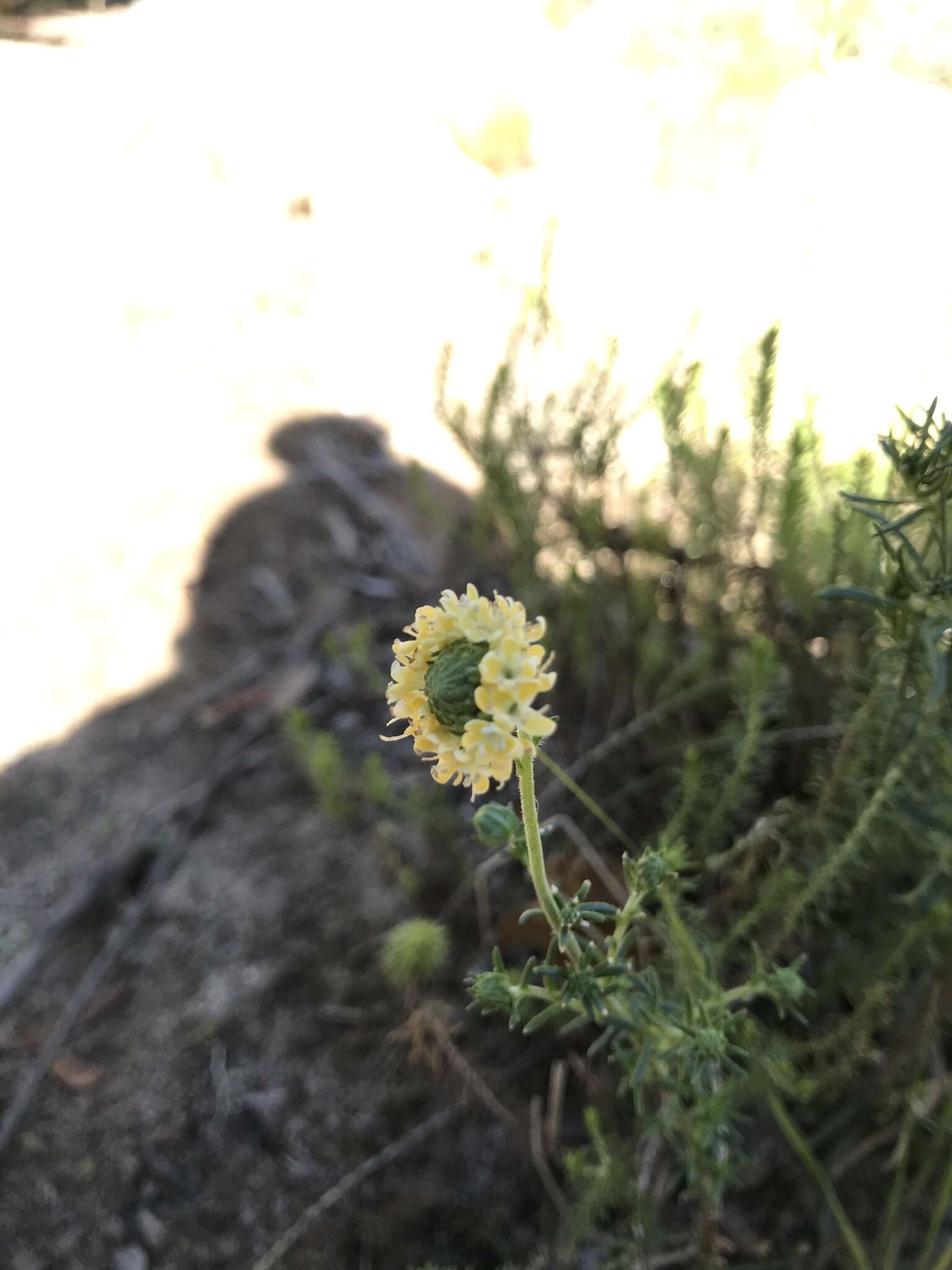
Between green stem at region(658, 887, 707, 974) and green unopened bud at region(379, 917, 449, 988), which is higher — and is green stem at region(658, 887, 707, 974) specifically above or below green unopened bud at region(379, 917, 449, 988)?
below

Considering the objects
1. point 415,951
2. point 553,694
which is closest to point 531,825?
point 415,951

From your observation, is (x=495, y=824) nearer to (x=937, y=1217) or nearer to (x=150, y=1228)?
(x=937, y=1217)

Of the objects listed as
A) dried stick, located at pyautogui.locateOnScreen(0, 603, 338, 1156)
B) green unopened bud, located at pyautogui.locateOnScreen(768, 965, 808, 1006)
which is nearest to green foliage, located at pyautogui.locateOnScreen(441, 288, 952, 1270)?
green unopened bud, located at pyautogui.locateOnScreen(768, 965, 808, 1006)

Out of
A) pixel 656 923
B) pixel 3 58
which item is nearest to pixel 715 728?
pixel 656 923

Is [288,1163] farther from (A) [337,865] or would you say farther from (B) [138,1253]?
(A) [337,865]

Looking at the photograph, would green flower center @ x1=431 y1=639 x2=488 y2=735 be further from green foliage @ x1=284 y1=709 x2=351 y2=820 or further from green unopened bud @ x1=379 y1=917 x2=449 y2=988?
green foliage @ x1=284 y1=709 x2=351 y2=820

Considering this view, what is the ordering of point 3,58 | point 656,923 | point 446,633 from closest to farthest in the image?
point 446,633, point 656,923, point 3,58
